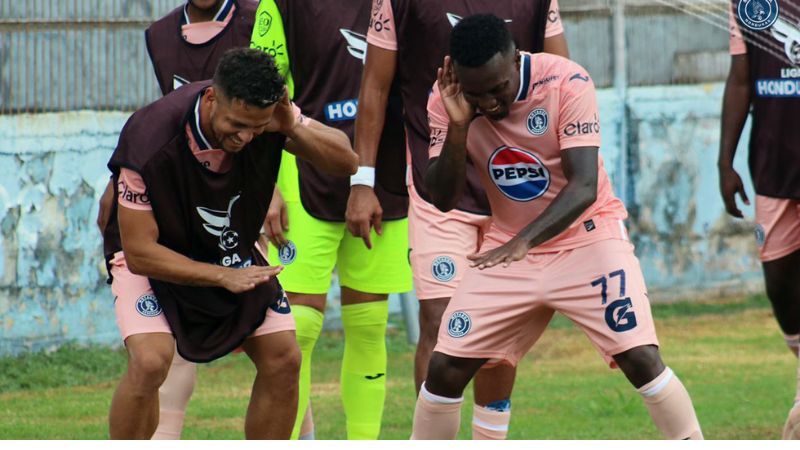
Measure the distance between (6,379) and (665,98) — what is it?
6710 mm

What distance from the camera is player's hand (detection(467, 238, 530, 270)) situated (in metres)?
5.70

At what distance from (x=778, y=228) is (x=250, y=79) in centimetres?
349

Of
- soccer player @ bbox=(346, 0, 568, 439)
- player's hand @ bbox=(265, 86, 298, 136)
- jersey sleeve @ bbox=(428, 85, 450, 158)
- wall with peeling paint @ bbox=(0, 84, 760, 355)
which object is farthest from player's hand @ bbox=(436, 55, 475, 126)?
wall with peeling paint @ bbox=(0, 84, 760, 355)

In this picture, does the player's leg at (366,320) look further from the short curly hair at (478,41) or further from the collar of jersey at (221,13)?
the short curly hair at (478,41)

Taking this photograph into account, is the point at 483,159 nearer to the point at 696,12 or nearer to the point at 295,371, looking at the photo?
the point at 295,371

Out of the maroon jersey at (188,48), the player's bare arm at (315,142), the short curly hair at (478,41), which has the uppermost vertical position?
the maroon jersey at (188,48)

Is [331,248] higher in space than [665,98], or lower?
lower

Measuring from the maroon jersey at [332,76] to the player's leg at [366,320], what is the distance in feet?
0.60

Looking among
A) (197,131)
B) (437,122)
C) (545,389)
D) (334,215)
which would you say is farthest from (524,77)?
(545,389)

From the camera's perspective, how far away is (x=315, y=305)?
748 centimetres

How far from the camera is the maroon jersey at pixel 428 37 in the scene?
6.88 metres

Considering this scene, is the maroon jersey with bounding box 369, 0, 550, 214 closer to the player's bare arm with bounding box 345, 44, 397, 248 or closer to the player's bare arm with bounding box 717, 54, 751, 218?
the player's bare arm with bounding box 345, 44, 397, 248

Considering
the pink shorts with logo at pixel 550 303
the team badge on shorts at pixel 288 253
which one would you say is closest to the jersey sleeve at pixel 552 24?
the pink shorts with logo at pixel 550 303

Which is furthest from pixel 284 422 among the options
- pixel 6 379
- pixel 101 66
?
pixel 101 66
